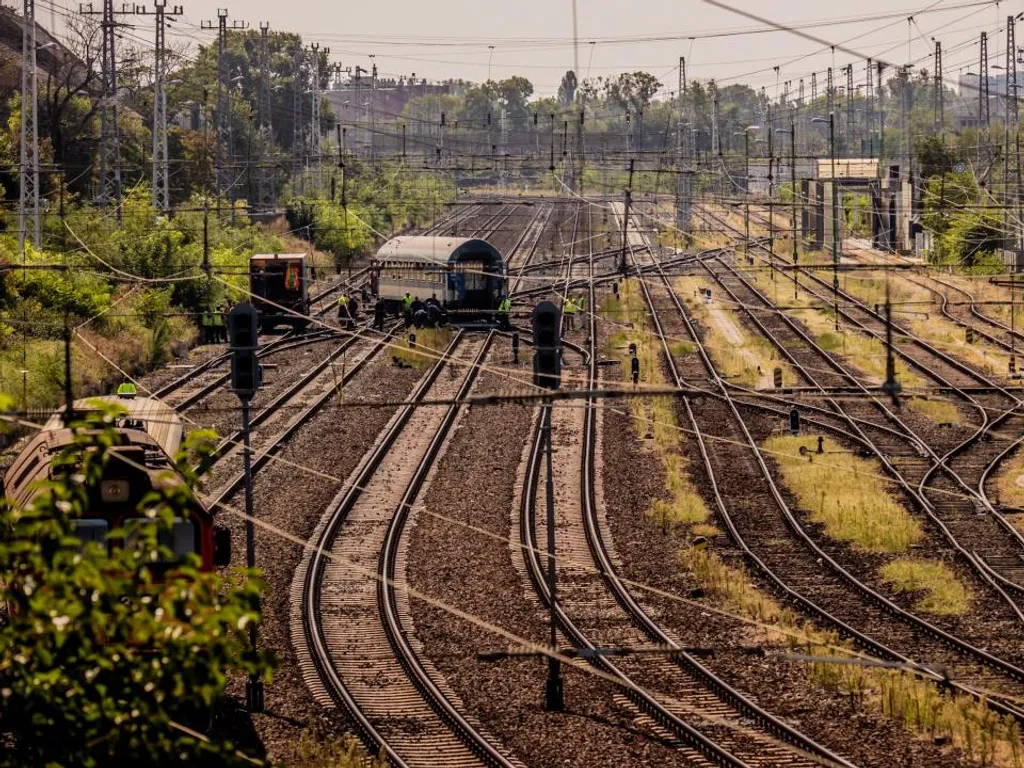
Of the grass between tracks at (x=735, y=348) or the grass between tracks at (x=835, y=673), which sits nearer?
the grass between tracks at (x=835, y=673)

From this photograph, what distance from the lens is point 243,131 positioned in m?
79.8

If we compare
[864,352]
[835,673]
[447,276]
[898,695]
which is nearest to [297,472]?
[835,673]

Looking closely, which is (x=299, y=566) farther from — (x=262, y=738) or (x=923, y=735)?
(x=923, y=735)

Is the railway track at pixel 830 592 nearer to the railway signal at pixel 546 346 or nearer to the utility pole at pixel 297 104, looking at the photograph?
the railway signal at pixel 546 346

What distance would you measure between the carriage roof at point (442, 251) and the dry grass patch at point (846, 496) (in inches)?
723

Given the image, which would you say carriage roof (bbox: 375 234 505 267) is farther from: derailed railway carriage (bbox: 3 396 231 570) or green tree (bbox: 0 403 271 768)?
green tree (bbox: 0 403 271 768)

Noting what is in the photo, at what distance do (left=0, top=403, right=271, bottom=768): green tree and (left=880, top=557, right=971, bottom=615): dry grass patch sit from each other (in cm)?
1195

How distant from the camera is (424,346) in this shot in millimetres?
36562

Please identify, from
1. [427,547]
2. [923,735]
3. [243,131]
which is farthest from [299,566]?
[243,131]

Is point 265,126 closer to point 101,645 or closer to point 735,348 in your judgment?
point 735,348

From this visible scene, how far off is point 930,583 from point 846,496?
15.3 feet

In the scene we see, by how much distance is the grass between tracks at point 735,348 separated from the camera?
34906 mm

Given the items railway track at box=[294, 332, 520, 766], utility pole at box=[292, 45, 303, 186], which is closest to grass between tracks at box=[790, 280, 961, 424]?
railway track at box=[294, 332, 520, 766]

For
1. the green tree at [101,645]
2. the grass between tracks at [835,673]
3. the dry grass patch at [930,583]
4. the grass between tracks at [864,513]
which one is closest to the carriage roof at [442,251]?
the grass between tracks at [864,513]
